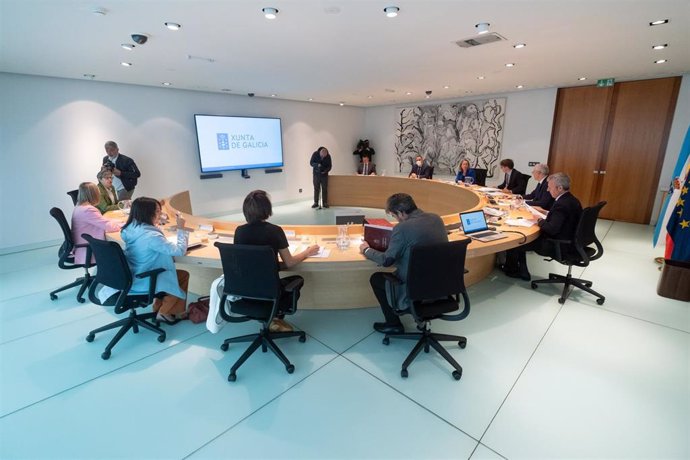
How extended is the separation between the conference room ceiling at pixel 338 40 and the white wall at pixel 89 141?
37cm

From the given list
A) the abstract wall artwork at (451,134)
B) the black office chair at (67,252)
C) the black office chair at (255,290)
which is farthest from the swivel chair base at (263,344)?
the abstract wall artwork at (451,134)

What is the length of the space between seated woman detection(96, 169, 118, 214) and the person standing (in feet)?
15.4

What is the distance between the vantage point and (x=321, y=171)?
808cm

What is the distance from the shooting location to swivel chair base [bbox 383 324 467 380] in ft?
7.27

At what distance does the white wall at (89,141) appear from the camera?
4785mm

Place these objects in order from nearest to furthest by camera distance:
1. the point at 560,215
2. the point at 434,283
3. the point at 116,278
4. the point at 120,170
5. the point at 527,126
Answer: the point at 434,283
the point at 116,278
the point at 560,215
the point at 120,170
the point at 527,126

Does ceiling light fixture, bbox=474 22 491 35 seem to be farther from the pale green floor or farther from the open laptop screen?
the pale green floor

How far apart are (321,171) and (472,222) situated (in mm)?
5326

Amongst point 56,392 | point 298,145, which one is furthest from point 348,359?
point 298,145

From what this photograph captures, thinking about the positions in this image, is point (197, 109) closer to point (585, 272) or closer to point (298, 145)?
point (298, 145)

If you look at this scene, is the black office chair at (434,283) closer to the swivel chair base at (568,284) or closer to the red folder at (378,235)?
the red folder at (378,235)

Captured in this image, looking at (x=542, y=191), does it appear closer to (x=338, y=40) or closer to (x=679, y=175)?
(x=679, y=175)

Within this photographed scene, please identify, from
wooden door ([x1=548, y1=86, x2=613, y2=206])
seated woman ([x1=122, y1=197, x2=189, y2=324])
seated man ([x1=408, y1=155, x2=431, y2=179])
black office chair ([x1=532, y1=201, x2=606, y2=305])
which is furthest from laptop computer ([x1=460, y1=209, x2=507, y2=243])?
wooden door ([x1=548, y1=86, x2=613, y2=206])

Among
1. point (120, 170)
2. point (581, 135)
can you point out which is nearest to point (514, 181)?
point (581, 135)
